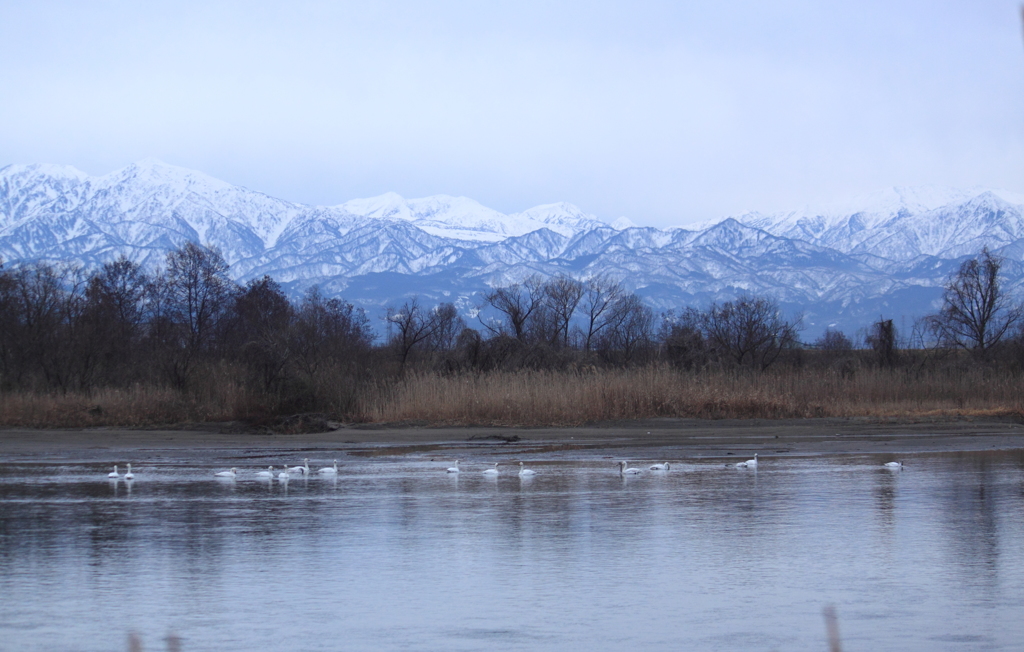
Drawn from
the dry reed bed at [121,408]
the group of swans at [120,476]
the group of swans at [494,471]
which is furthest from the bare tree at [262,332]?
the group of swans at [494,471]

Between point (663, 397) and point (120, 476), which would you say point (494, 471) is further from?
→ point (663, 397)

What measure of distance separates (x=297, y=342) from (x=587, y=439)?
12.3 meters

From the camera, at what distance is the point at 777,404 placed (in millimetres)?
34094

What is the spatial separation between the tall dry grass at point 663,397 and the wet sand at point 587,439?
99 cm

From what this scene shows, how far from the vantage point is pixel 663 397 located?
33656 mm

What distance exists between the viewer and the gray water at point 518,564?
8109 millimetres

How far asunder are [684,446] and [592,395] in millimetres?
7033

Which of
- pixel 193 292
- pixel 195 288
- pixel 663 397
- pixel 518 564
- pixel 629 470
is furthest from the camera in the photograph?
pixel 193 292

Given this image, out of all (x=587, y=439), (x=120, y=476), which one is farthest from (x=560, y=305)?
(x=120, y=476)

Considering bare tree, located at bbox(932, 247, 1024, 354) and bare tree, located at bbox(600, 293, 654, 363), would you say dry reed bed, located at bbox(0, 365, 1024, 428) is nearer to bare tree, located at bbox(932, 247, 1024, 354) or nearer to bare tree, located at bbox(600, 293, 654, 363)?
bare tree, located at bbox(600, 293, 654, 363)

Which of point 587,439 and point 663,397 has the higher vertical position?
point 663,397

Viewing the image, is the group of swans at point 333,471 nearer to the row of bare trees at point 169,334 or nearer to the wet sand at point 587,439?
the wet sand at point 587,439

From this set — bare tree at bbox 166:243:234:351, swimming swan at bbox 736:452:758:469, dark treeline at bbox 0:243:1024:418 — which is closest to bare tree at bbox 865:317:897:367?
dark treeline at bbox 0:243:1024:418

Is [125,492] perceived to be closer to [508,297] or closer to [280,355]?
[280,355]
